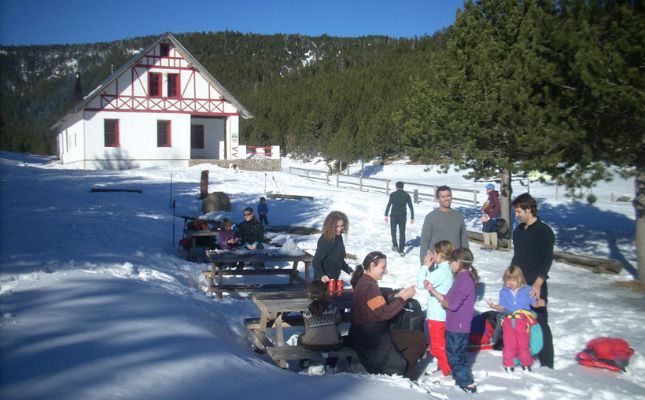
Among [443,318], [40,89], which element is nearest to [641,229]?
[443,318]

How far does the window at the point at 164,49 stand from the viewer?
36.3m

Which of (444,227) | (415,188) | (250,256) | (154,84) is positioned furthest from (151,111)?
(444,227)

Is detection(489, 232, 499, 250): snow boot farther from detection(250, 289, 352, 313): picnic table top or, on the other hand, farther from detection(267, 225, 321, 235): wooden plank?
detection(250, 289, 352, 313): picnic table top

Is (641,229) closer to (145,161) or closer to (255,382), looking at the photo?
(255,382)

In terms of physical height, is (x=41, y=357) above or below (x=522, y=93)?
below

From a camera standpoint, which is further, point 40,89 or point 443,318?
point 40,89

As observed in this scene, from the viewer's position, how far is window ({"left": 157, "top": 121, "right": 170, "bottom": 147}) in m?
37.0

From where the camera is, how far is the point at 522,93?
39.5 ft

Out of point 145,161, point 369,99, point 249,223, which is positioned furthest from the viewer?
point 369,99

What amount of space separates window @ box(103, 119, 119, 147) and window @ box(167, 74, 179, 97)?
383 cm

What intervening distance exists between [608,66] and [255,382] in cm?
800

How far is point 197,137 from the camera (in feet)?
132

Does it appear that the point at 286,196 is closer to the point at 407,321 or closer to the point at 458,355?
the point at 407,321

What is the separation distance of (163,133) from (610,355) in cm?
3412
